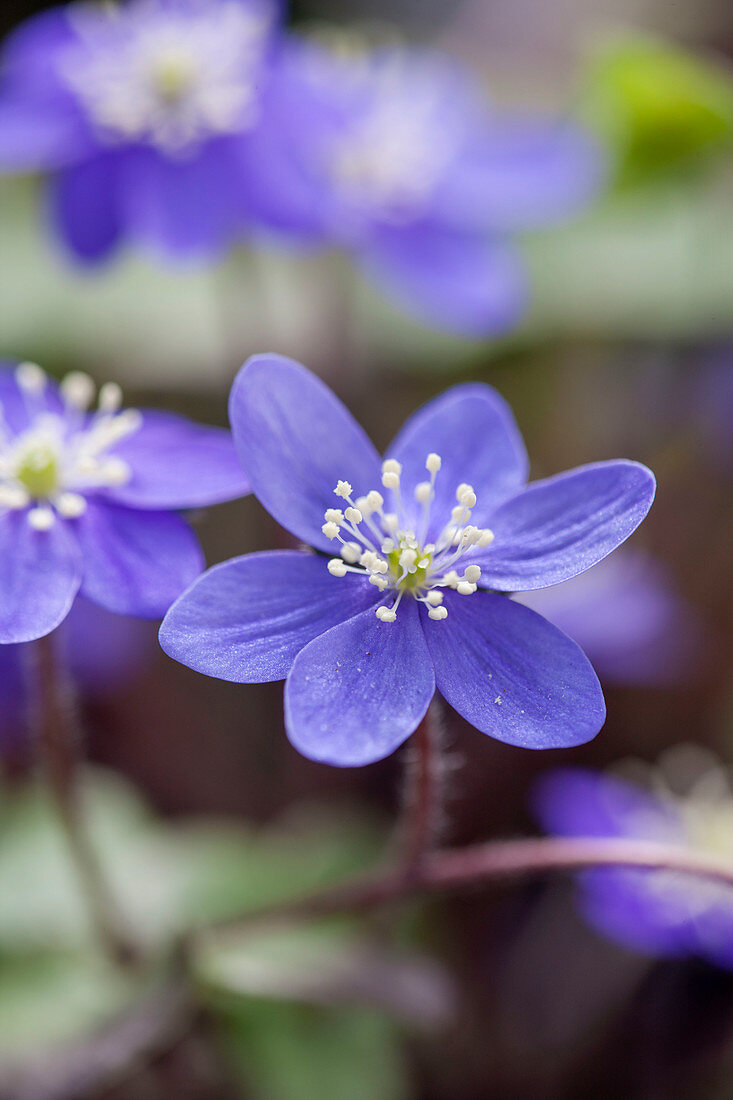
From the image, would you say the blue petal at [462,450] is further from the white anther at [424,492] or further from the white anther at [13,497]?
the white anther at [13,497]

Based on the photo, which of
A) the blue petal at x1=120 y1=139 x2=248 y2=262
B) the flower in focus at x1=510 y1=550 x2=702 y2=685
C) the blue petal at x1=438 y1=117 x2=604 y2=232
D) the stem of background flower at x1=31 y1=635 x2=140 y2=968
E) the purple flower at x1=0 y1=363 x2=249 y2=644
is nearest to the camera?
the purple flower at x1=0 y1=363 x2=249 y2=644

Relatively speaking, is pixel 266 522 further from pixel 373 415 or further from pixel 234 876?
pixel 234 876

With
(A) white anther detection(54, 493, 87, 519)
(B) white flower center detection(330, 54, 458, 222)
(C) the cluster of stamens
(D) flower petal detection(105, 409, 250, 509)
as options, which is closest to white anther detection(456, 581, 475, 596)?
(C) the cluster of stamens

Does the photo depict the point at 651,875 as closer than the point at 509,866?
No

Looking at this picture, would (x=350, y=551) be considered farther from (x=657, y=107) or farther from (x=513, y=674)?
(x=657, y=107)

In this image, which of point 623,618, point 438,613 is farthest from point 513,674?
point 623,618

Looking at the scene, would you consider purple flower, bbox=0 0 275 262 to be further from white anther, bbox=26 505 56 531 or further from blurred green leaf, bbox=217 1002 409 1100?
→ blurred green leaf, bbox=217 1002 409 1100
